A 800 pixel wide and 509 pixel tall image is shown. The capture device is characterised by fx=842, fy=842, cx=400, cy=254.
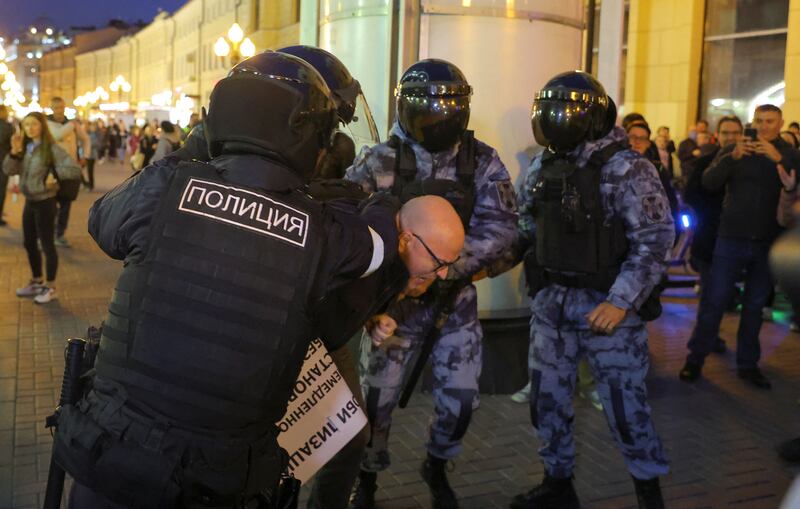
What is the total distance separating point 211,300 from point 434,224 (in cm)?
64

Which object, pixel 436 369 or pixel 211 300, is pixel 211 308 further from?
pixel 436 369

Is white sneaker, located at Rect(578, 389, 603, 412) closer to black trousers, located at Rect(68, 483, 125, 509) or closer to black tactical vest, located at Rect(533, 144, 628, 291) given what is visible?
black tactical vest, located at Rect(533, 144, 628, 291)

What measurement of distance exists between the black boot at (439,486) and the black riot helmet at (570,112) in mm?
1564

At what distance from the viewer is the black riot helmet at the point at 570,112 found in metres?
3.81

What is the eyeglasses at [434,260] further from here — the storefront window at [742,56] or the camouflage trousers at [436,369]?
the storefront window at [742,56]

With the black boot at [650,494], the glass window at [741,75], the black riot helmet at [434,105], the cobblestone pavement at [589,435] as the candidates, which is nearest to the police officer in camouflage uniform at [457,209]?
the black riot helmet at [434,105]

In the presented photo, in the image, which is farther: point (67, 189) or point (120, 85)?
point (120, 85)

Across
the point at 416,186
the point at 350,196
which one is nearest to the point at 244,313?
the point at 350,196

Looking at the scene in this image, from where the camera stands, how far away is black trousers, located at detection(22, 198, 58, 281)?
8.22 meters

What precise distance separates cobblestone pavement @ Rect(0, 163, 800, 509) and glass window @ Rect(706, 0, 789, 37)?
9.44 meters

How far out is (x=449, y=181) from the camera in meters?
3.69

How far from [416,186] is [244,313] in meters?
1.81

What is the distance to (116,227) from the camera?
6.64 feet

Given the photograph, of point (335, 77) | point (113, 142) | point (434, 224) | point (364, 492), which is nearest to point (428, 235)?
point (434, 224)
